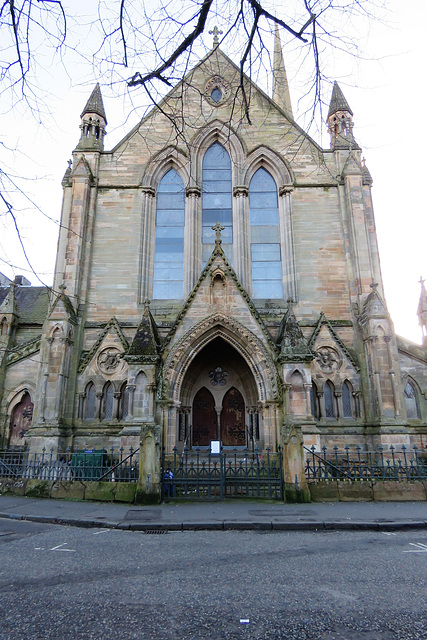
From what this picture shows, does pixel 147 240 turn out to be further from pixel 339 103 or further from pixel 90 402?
pixel 339 103

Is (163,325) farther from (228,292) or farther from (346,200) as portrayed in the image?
(346,200)

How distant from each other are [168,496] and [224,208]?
1220cm

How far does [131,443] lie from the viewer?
461 inches

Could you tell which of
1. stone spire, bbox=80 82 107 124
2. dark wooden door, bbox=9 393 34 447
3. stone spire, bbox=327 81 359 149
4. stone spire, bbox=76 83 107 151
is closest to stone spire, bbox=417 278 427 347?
stone spire, bbox=327 81 359 149

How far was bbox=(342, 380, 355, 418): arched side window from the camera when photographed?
14906 mm

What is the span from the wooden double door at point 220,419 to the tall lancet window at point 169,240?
14.0ft

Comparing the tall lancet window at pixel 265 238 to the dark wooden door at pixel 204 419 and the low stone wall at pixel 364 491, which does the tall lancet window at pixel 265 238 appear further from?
the low stone wall at pixel 364 491

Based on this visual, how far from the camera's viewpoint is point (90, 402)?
15008 mm

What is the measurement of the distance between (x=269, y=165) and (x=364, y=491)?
13.8 metres

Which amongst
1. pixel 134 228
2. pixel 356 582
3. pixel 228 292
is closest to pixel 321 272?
pixel 228 292

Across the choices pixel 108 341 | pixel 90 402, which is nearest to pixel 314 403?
pixel 108 341

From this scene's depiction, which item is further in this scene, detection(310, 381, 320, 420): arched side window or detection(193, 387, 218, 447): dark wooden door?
detection(193, 387, 218, 447): dark wooden door

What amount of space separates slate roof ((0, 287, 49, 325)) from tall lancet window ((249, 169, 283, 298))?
11.4 meters

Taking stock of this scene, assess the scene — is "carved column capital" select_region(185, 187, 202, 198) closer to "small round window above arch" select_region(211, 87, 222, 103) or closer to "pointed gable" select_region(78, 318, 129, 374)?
"small round window above arch" select_region(211, 87, 222, 103)
